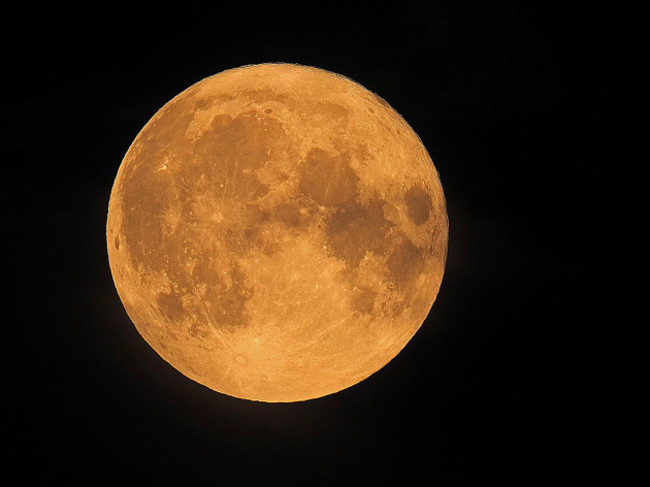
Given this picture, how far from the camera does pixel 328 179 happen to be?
10.3 feet

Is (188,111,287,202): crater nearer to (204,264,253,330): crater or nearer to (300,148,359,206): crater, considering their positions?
(300,148,359,206): crater

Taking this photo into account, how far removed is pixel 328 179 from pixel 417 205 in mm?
655

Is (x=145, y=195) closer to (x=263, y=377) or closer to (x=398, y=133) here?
(x=263, y=377)

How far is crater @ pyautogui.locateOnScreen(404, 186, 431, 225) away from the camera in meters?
3.44

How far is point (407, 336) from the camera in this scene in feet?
12.7

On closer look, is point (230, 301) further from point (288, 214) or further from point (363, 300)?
point (363, 300)

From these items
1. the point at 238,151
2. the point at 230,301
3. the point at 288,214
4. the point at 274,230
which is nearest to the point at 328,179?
the point at 288,214

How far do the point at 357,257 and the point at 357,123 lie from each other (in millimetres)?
766

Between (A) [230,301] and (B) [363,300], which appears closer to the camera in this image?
(A) [230,301]

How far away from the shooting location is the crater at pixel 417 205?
3441 millimetres

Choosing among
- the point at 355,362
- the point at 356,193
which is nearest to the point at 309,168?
the point at 356,193

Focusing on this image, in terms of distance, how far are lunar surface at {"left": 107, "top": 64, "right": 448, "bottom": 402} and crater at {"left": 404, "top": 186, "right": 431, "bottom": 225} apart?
0.01 meters

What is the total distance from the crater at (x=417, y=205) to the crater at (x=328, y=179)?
42cm

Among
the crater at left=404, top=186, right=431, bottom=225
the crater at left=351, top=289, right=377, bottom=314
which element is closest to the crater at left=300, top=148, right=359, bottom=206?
the crater at left=404, top=186, right=431, bottom=225
